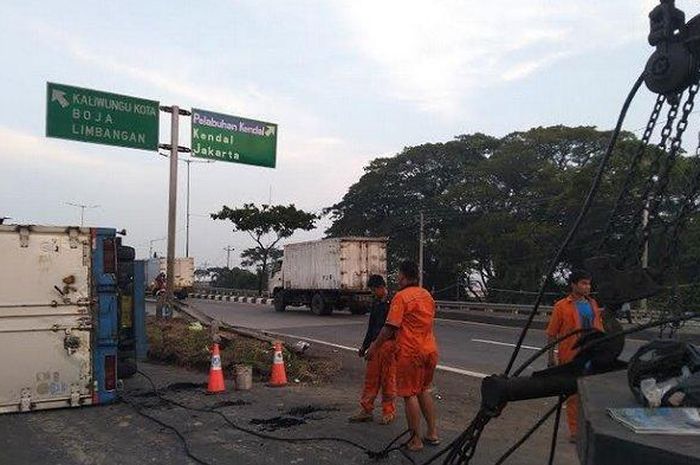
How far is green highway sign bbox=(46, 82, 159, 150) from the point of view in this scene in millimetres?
16109

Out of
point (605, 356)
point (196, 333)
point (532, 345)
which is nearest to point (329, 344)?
point (196, 333)

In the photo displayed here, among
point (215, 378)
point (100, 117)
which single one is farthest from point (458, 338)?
point (100, 117)

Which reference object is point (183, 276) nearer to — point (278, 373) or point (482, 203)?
point (482, 203)

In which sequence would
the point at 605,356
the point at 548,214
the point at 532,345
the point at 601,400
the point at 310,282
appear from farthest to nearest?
the point at 548,214, the point at 310,282, the point at 532,345, the point at 605,356, the point at 601,400

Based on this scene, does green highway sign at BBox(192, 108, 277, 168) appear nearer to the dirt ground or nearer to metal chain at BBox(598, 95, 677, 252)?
the dirt ground

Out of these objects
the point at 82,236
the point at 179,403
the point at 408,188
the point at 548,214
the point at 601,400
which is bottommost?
the point at 179,403

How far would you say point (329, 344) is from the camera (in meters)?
15.1

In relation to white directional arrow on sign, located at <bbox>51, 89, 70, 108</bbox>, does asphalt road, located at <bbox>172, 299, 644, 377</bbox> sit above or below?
below

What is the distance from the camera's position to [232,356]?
10.7 meters

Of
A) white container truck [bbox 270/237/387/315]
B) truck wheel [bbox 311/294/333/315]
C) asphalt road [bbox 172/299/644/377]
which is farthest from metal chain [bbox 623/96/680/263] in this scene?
truck wheel [bbox 311/294/333/315]

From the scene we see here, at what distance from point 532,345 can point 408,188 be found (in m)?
28.4

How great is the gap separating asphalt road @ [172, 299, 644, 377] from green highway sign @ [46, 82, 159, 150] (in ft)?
21.4

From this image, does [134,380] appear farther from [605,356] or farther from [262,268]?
[262,268]

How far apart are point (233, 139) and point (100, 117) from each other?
360 cm
